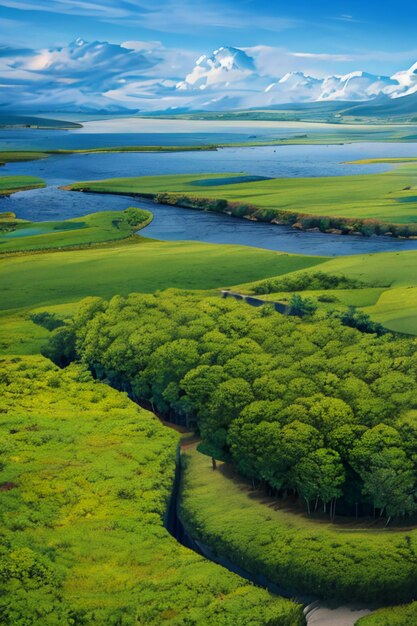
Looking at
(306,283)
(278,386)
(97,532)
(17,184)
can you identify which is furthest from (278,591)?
(17,184)

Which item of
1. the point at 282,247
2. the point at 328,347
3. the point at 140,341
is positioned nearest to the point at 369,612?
the point at 328,347

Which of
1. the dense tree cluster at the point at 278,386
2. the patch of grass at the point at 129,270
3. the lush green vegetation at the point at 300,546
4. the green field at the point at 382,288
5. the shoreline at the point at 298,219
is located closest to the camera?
the lush green vegetation at the point at 300,546

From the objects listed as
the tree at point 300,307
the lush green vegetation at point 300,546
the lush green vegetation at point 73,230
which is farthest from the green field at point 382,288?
the lush green vegetation at point 73,230

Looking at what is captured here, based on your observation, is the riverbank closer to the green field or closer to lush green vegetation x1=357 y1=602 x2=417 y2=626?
the green field

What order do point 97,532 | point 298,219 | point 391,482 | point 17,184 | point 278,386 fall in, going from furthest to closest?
point 17,184 < point 298,219 < point 278,386 < point 391,482 < point 97,532

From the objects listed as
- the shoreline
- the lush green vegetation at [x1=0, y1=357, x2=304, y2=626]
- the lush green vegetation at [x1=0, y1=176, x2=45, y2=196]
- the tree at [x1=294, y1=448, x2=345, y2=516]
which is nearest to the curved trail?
the lush green vegetation at [x1=0, y1=357, x2=304, y2=626]

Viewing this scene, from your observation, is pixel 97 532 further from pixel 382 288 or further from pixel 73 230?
pixel 73 230

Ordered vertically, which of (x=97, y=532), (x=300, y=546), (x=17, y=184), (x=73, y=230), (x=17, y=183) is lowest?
Answer: (x=300, y=546)

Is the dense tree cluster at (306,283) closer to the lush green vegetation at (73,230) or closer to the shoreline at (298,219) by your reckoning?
the shoreline at (298,219)
